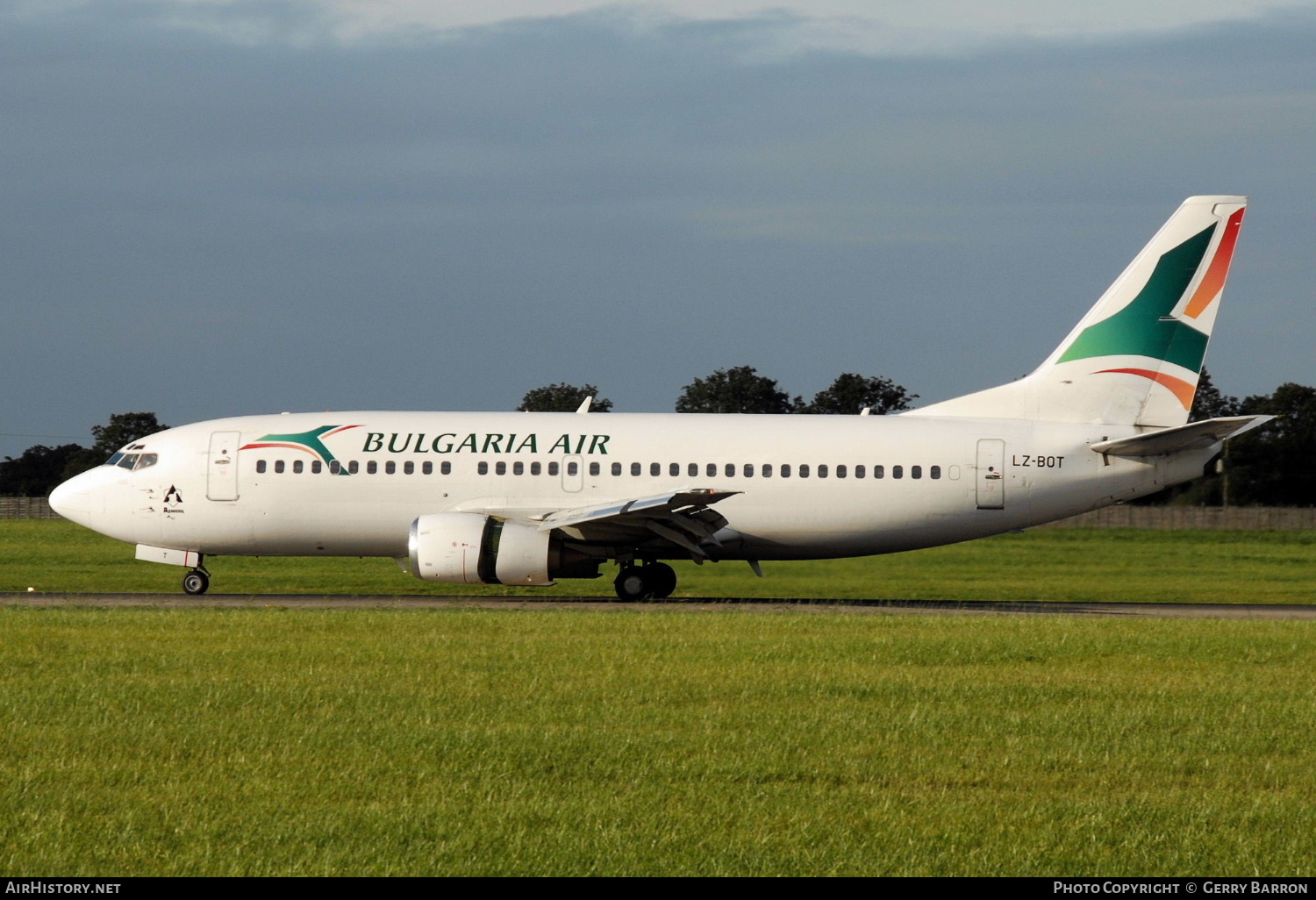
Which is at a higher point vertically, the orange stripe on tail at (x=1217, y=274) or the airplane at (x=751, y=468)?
the orange stripe on tail at (x=1217, y=274)

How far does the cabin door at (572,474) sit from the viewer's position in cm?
Answer: 2870

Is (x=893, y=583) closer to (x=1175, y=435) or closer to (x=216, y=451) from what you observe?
(x=1175, y=435)

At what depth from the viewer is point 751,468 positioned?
28.9 meters

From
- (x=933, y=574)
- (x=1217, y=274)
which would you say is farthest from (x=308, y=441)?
(x=1217, y=274)

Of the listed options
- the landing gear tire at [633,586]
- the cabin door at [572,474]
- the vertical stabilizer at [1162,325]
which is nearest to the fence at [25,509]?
the cabin door at [572,474]

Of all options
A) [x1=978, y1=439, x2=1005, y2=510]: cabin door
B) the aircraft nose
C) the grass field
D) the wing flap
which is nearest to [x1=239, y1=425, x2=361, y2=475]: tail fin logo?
the aircraft nose

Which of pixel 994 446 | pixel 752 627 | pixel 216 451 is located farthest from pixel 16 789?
pixel 994 446

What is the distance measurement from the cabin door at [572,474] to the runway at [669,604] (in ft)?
7.14

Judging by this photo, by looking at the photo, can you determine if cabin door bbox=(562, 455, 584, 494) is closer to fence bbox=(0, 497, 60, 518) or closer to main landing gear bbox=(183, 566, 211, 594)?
main landing gear bbox=(183, 566, 211, 594)

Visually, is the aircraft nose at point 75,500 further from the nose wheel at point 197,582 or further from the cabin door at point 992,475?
the cabin door at point 992,475

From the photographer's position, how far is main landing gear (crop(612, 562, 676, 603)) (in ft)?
94.9

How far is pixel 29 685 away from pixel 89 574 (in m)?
25.3

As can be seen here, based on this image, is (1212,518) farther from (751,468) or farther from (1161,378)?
(751,468)

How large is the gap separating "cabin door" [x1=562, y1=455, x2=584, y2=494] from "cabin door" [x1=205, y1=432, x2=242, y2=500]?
6199mm
